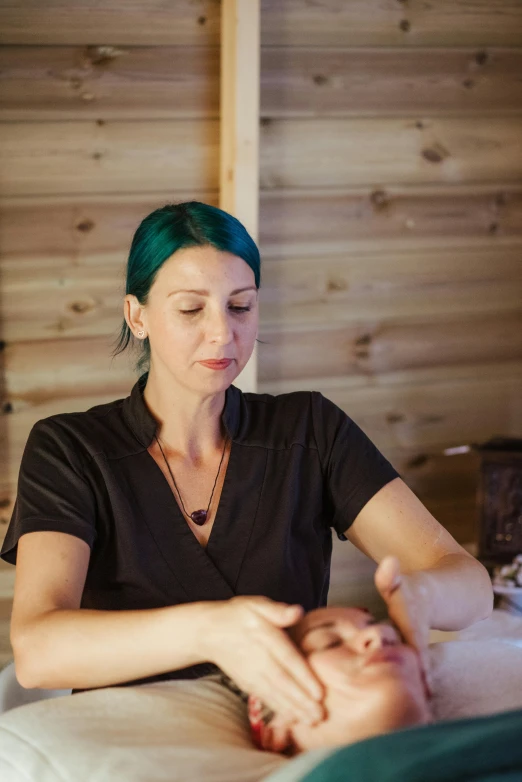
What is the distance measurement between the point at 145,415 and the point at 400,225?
1.40m

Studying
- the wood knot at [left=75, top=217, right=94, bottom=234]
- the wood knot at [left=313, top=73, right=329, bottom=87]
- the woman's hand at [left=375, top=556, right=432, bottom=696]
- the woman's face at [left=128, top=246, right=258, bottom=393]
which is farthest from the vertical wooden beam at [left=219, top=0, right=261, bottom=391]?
the woman's hand at [left=375, top=556, right=432, bottom=696]

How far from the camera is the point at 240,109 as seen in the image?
8.08 ft

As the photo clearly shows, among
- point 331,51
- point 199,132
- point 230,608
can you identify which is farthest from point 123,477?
point 331,51

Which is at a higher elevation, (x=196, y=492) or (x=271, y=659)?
(x=196, y=492)

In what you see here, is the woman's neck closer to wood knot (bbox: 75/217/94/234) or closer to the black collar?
the black collar

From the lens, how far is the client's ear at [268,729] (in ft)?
3.90

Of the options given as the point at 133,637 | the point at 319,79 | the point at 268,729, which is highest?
the point at 319,79

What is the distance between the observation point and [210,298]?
5.09ft

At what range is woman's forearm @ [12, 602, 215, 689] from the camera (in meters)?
1.21

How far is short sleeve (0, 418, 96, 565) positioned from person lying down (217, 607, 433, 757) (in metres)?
0.42

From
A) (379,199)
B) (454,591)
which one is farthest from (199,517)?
(379,199)

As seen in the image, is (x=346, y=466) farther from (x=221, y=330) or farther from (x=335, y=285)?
(x=335, y=285)

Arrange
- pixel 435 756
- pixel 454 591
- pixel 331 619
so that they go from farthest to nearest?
pixel 454 591 < pixel 331 619 < pixel 435 756

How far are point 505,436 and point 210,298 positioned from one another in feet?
5.56
